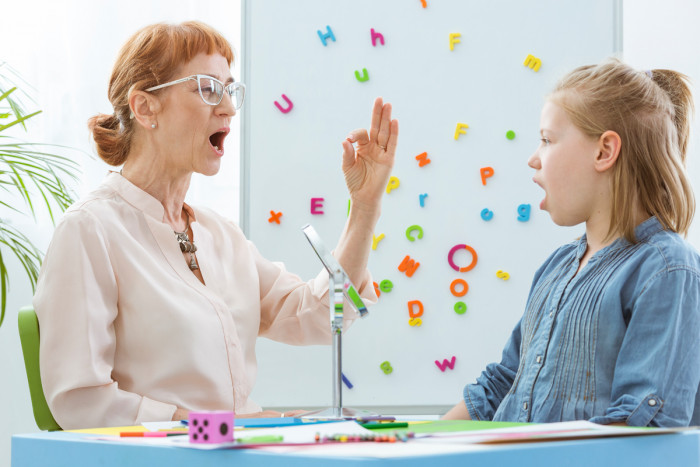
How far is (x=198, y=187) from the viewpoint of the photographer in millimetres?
2791

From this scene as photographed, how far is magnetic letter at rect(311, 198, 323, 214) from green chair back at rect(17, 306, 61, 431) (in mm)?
1255

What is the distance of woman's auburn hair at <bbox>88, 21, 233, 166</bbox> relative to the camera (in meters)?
1.82

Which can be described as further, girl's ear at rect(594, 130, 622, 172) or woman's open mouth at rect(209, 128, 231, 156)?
woman's open mouth at rect(209, 128, 231, 156)

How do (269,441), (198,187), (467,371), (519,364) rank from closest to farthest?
(269,441) < (519,364) < (467,371) < (198,187)

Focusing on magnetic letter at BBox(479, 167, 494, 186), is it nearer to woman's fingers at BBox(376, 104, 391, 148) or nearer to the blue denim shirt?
woman's fingers at BBox(376, 104, 391, 148)

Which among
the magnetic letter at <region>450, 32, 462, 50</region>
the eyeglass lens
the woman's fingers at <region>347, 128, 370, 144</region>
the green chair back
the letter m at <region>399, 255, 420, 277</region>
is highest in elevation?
the magnetic letter at <region>450, 32, 462, 50</region>

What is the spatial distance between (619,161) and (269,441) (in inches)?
35.2

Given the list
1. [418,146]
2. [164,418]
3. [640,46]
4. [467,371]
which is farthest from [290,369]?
[640,46]

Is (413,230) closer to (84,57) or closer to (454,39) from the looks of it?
(454,39)

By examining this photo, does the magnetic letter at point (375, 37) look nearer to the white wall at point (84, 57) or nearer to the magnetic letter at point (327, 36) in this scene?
Result: the magnetic letter at point (327, 36)

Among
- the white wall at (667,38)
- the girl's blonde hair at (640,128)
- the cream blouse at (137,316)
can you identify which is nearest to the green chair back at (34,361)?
the cream blouse at (137,316)

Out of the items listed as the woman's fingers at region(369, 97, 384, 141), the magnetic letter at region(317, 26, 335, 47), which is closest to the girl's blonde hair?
the woman's fingers at region(369, 97, 384, 141)

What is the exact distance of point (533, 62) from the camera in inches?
104

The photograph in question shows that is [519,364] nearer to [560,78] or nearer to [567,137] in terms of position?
[567,137]
